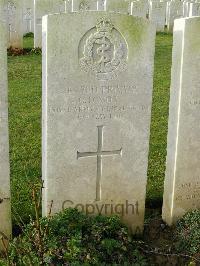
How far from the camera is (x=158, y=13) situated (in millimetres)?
18141

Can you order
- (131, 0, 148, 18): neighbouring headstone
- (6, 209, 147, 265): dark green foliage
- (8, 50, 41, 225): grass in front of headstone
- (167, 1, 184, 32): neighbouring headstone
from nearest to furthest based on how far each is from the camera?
(6, 209, 147, 265): dark green foliage < (8, 50, 41, 225): grass in front of headstone < (131, 0, 148, 18): neighbouring headstone < (167, 1, 184, 32): neighbouring headstone

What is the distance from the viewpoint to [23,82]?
394 inches

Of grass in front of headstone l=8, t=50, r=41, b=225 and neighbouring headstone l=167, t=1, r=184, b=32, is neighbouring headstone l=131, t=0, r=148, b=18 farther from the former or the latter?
grass in front of headstone l=8, t=50, r=41, b=225

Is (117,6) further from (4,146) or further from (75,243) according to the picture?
(75,243)

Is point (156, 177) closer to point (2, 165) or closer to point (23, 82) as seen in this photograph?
point (2, 165)

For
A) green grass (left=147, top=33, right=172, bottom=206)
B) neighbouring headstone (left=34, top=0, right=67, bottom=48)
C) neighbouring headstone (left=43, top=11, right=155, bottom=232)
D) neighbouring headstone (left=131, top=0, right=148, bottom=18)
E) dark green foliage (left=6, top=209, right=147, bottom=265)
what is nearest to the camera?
dark green foliage (left=6, top=209, right=147, bottom=265)

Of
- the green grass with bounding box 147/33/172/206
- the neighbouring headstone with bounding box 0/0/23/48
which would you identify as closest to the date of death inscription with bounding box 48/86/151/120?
the green grass with bounding box 147/33/172/206

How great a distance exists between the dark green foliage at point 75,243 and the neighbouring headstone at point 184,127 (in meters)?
0.74

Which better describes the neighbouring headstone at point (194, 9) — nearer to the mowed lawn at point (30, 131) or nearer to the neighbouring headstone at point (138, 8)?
the neighbouring headstone at point (138, 8)

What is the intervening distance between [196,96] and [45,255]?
1985 millimetres

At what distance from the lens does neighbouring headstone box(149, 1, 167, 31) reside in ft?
59.0

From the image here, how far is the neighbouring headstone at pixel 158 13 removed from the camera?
17984 millimetres

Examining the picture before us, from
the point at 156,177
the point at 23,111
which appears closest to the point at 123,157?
the point at 156,177

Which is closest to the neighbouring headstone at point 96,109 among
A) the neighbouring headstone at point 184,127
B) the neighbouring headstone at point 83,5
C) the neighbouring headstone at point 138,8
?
the neighbouring headstone at point 184,127
